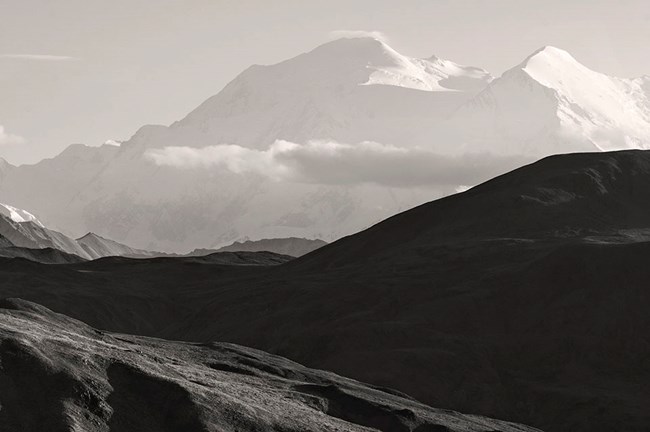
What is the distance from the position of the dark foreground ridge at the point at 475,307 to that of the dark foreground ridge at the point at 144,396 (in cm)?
4224

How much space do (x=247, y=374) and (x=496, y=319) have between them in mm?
65661

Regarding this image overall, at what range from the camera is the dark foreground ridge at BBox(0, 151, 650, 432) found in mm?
129500

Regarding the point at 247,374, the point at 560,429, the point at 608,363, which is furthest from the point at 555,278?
the point at 247,374

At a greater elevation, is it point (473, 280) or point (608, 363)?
point (473, 280)

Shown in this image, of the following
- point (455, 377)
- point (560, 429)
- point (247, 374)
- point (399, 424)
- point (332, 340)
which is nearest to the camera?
point (399, 424)

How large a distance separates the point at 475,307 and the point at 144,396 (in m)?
90.9

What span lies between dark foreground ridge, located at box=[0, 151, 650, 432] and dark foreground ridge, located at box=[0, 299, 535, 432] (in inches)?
1663

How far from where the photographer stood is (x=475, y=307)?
497 feet

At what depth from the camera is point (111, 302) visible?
181 m

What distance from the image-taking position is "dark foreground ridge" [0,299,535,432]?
2361 inches

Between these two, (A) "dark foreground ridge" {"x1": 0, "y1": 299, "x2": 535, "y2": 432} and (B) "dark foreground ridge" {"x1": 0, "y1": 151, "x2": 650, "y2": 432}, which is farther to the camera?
(B) "dark foreground ridge" {"x1": 0, "y1": 151, "x2": 650, "y2": 432}

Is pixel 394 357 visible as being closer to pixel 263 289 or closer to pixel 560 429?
pixel 560 429

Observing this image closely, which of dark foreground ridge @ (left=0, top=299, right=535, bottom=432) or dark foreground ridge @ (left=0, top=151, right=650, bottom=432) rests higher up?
dark foreground ridge @ (left=0, top=151, right=650, bottom=432)

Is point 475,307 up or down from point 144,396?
up
